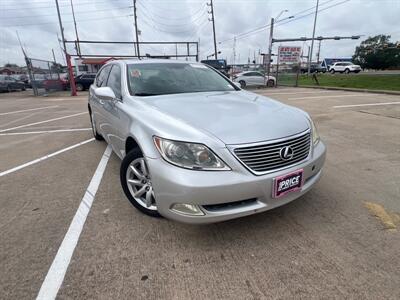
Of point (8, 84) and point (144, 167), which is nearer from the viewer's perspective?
point (144, 167)

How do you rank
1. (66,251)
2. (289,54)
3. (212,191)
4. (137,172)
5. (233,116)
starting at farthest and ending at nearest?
(289,54)
(137,172)
(233,116)
(66,251)
(212,191)

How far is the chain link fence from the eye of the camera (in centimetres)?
1836

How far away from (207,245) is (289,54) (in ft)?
75.5

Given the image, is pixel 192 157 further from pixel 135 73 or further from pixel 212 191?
pixel 135 73

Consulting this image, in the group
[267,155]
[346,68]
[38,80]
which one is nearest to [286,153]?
[267,155]

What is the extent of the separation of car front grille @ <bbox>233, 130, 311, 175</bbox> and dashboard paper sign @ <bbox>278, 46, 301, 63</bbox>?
2213 cm

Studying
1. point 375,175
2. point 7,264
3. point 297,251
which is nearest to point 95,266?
point 7,264

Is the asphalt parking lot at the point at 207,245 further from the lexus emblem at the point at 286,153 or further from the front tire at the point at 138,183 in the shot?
the lexus emblem at the point at 286,153

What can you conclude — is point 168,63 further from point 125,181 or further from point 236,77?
point 236,77

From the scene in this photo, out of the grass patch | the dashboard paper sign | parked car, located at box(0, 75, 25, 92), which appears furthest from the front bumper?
parked car, located at box(0, 75, 25, 92)

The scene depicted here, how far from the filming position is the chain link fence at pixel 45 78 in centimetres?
Answer: 1836

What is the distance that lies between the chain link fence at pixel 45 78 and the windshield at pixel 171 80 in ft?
57.4

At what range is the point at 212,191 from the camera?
2053mm

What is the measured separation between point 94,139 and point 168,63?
2.85 metres
